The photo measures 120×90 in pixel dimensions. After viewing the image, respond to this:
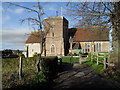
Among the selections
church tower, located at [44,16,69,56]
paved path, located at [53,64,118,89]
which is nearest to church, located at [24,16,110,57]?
church tower, located at [44,16,69,56]

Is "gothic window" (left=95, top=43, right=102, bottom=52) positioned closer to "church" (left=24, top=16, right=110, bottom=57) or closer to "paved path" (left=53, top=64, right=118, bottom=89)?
"church" (left=24, top=16, right=110, bottom=57)

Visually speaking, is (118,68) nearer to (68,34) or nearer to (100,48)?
(100,48)

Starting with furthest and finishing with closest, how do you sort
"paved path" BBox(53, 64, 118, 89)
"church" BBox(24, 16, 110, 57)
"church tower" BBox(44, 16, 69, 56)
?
1. "church tower" BBox(44, 16, 69, 56)
2. "church" BBox(24, 16, 110, 57)
3. "paved path" BBox(53, 64, 118, 89)

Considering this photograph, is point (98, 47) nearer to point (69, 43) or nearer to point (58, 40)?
point (69, 43)

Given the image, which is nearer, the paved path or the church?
the paved path

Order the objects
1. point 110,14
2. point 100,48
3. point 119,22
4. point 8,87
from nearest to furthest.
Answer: point 8,87 → point 119,22 → point 110,14 → point 100,48

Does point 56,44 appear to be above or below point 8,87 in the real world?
above

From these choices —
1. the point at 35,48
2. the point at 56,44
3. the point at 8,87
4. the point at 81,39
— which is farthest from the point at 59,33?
the point at 8,87

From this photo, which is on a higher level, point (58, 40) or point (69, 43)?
point (58, 40)

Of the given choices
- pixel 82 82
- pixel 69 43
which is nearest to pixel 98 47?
pixel 69 43

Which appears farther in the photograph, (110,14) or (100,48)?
(100,48)

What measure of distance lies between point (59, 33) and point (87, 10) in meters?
26.8

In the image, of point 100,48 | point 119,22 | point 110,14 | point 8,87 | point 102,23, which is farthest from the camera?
point 100,48

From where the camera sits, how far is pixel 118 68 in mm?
7184
